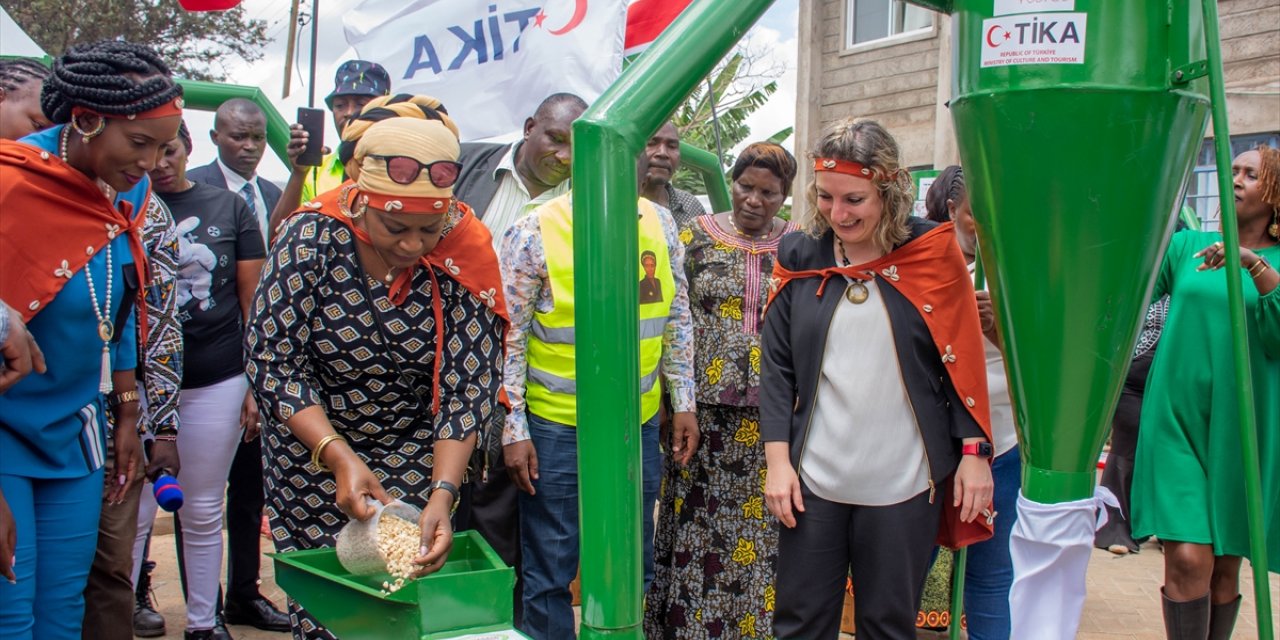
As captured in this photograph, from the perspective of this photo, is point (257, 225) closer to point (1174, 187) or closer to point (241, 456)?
point (241, 456)

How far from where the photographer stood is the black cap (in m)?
4.80

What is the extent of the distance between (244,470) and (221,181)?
49.5 inches

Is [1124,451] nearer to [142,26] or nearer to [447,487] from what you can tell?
[447,487]

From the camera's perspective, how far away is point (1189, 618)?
3.83 m

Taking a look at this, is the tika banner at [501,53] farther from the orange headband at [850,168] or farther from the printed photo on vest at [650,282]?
A: the orange headband at [850,168]

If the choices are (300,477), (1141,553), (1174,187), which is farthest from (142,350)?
(1141,553)

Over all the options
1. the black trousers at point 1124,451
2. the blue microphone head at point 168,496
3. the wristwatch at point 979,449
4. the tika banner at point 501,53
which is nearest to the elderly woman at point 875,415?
the wristwatch at point 979,449

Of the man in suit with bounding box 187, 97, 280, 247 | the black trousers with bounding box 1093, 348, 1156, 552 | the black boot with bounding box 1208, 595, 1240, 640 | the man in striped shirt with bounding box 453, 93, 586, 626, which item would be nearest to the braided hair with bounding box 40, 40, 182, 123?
the man in striped shirt with bounding box 453, 93, 586, 626

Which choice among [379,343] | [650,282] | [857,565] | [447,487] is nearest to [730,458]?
[650,282]

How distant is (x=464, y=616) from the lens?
2.18m

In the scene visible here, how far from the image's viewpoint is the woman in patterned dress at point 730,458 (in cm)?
418

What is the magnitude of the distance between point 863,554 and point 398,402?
134 centimetres

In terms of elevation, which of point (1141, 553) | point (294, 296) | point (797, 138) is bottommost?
point (1141, 553)

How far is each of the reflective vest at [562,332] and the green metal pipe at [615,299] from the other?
2229 mm
